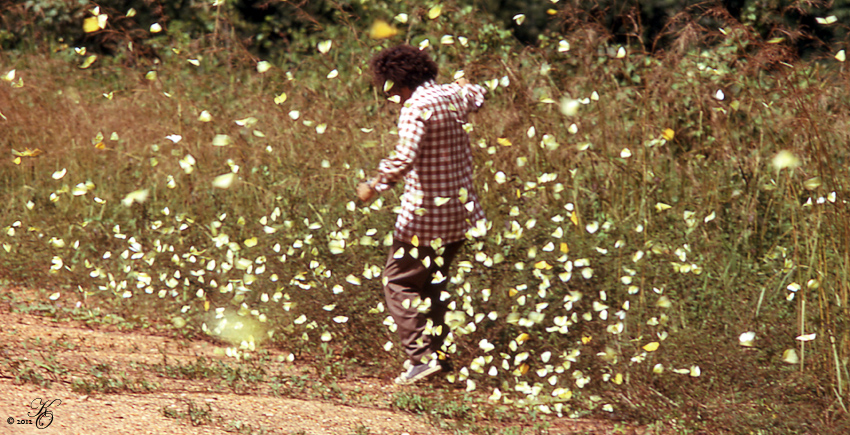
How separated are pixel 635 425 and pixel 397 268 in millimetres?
1182

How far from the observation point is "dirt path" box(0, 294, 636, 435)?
3111mm

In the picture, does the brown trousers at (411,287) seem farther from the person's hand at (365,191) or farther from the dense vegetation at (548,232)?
the person's hand at (365,191)

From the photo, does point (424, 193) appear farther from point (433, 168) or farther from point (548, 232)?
point (548, 232)

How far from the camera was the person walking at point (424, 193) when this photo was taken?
348 centimetres

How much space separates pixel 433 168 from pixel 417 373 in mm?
888

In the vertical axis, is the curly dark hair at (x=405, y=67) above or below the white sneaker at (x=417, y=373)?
above

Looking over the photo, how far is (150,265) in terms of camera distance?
182 inches

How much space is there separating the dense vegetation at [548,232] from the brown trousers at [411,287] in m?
0.09
